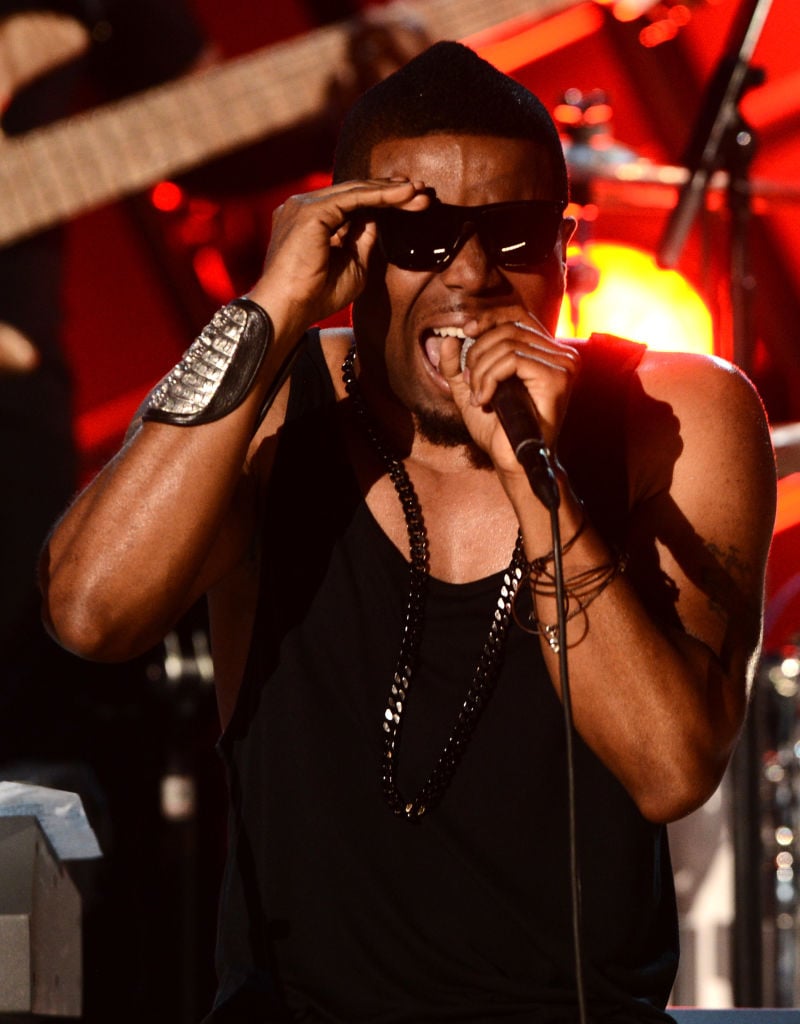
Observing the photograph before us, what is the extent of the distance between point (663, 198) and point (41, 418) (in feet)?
6.62

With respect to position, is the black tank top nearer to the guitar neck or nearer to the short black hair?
the short black hair

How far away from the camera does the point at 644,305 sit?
491 centimetres

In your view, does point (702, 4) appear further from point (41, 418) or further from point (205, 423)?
point (205, 423)

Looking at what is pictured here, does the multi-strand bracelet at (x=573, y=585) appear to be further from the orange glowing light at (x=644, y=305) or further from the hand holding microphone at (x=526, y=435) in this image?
the orange glowing light at (x=644, y=305)

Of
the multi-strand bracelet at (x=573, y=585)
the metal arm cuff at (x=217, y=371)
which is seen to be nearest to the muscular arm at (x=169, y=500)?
the metal arm cuff at (x=217, y=371)

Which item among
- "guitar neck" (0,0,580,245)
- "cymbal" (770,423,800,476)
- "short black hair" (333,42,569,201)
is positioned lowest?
"cymbal" (770,423,800,476)

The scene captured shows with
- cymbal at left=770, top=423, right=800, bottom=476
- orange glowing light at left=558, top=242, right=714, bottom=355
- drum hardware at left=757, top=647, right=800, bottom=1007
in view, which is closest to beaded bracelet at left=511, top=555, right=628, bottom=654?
cymbal at left=770, top=423, right=800, bottom=476

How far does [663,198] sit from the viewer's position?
4441mm

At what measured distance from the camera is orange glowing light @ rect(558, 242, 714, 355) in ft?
15.8

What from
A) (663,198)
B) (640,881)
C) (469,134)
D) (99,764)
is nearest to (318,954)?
(640,881)

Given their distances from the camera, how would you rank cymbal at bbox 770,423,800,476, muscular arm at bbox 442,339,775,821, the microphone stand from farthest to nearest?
the microphone stand < cymbal at bbox 770,423,800,476 < muscular arm at bbox 442,339,775,821

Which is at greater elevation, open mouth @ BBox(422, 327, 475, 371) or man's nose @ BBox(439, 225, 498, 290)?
man's nose @ BBox(439, 225, 498, 290)

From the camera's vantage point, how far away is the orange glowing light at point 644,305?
4.80 meters

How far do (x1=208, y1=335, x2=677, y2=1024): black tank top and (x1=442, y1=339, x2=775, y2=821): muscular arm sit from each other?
0.10m
